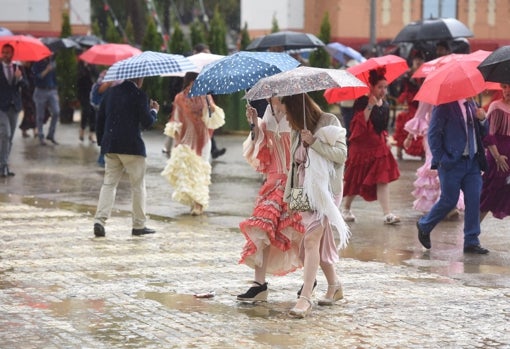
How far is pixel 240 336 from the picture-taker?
26.2 ft

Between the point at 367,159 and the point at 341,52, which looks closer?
the point at 367,159

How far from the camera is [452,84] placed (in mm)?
10984

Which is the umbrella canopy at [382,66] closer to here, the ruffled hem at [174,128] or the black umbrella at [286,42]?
the ruffled hem at [174,128]

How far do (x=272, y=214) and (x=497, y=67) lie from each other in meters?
2.96

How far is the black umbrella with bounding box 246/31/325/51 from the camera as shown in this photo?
20.3 metres

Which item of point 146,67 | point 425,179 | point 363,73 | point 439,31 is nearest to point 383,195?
point 425,179

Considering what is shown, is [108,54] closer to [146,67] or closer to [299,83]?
[146,67]

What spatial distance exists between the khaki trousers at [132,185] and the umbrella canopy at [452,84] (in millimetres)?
3066

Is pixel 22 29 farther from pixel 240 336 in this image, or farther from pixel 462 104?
pixel 240 336

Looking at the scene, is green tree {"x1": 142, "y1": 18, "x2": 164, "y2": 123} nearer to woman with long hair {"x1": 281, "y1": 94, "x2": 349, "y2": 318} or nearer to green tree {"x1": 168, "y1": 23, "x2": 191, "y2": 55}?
green tree {"x1": 168, "y1": 23, "x2": 191, "y2": 55}

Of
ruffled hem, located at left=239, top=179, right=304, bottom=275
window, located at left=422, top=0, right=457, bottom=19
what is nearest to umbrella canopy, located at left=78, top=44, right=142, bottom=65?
ruffled hem, located at left=239, top=179, right=304, bottom=275

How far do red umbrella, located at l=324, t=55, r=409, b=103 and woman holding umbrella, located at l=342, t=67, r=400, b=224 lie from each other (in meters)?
0.25

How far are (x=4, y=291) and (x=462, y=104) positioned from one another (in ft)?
15.2

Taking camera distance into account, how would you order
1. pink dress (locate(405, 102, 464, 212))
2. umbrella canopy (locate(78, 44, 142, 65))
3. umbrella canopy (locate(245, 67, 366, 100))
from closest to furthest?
umbrella canopy (locate(245, 67, 366, 100))
pink dress (locate(405, 102, 464, 212))
umbrella canopy (locate(78, 44, 142, 65))
